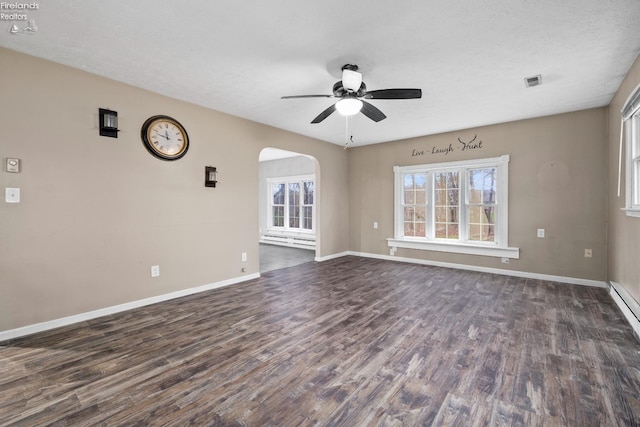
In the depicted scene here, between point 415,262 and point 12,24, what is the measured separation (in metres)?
6.33

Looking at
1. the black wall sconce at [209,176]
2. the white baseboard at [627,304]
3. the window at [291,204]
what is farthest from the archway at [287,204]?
the white baseboard at [627,304]

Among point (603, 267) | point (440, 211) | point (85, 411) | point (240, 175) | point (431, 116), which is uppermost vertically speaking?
point (431, 116)

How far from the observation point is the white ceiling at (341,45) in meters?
2.20

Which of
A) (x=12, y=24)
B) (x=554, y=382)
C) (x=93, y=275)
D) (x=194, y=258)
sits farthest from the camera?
(x=194, y=258)

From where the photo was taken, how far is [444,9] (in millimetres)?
2182

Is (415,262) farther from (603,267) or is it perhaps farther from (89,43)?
(89,43)

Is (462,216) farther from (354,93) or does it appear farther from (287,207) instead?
(287,207)

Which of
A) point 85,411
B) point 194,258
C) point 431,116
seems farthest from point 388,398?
point 431,116

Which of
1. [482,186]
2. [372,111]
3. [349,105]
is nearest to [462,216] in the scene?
[482,186]

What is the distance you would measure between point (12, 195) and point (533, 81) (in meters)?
5.51

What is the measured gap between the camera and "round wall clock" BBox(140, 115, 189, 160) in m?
3.64

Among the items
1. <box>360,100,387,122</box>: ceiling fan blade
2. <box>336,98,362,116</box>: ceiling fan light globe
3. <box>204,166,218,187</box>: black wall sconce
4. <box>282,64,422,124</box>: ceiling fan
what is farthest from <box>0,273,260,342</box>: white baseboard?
<box>360,100,387,122</box>: ceiling fan blade

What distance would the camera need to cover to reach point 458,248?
18.4 ft

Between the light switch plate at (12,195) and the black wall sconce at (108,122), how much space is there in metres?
0.95
